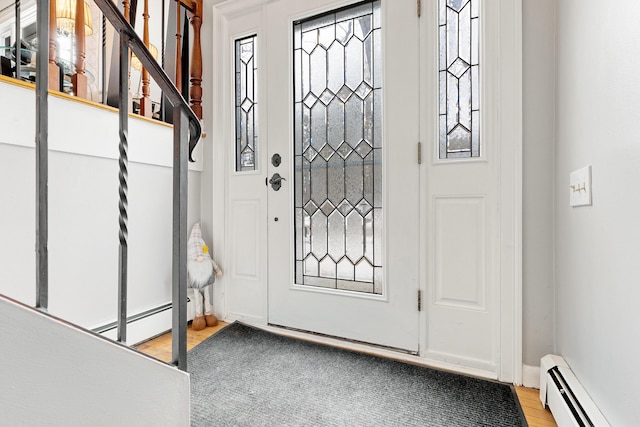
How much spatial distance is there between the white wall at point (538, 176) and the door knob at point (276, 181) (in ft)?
4.22

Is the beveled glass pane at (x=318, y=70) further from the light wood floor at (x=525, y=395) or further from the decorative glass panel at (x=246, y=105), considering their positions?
the light wood floor at (x=525, y=395)

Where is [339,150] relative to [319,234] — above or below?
above

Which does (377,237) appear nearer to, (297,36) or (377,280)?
(377,280)

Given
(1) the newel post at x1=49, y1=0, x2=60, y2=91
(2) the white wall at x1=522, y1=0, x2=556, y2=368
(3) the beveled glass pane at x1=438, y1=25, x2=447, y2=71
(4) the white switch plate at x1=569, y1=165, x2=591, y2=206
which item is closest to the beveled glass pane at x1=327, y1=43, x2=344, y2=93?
(3) the beveled glass pane at x1=438, y1=25, x2=447, y2=71

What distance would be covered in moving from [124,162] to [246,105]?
151cm

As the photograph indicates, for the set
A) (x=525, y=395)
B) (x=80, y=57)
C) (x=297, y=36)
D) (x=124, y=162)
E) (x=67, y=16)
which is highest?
(x=67, y=16)

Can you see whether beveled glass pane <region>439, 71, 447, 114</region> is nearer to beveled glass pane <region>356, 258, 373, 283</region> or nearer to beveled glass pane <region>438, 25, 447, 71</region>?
beveled glass pane <region>438, 25, 447, 71</region>

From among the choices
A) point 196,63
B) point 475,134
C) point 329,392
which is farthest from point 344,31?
point 329,392

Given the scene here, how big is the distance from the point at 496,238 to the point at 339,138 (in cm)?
95

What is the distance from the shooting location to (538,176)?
4.71 feet

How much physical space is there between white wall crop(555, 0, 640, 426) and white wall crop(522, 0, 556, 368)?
0.28 ft

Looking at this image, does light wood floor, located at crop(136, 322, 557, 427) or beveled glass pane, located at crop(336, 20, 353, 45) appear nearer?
light wood floor, located at crop(136, 322, 557, 427)

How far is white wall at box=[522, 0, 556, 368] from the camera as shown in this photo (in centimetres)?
142

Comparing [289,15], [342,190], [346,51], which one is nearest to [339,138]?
[342,190]
